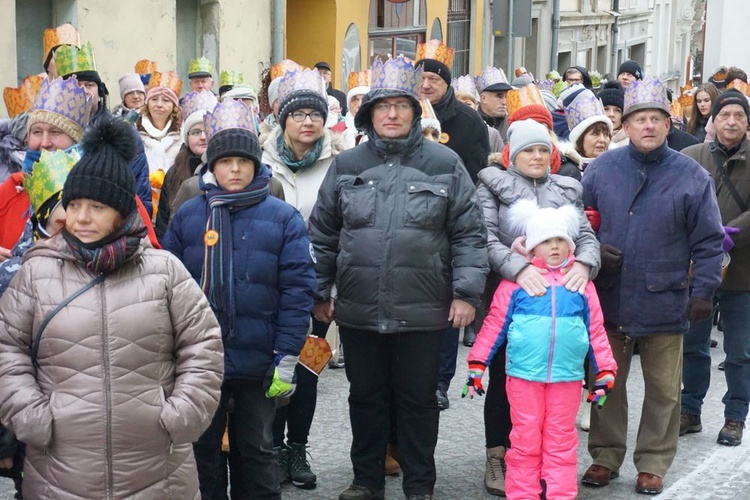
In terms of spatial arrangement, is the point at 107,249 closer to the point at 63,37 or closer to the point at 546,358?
the point at 546,358

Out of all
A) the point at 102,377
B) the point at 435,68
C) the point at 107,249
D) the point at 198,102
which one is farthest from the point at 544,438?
the point at 435,68

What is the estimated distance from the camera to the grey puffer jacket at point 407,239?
5992 mm

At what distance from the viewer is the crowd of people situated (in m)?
4.51

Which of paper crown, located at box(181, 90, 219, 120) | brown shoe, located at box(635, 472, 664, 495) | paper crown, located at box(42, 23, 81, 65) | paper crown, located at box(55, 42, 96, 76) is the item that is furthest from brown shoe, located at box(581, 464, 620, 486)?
paper crown, located at box(42, 23, 81, 65)

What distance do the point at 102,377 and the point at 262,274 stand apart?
3.90ft

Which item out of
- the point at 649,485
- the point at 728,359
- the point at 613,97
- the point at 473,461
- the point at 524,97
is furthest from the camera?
the point at 613,97

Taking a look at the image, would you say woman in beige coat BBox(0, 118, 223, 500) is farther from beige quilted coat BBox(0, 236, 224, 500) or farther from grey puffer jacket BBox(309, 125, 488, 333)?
grey puffer jacket BBox(309, 125, 488, 333)

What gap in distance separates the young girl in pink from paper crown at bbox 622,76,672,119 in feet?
2.97

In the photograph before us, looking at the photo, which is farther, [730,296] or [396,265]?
[730,296]

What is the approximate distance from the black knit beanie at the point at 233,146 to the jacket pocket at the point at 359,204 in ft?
1.74

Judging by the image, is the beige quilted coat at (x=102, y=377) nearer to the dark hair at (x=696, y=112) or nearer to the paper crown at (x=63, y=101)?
the paper crown at (x=63, y=101)

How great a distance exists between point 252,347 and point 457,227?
1.12m

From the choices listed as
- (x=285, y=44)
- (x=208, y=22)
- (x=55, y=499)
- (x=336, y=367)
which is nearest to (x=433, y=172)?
(x=55, y=499)

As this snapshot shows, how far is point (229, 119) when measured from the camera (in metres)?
5.79
